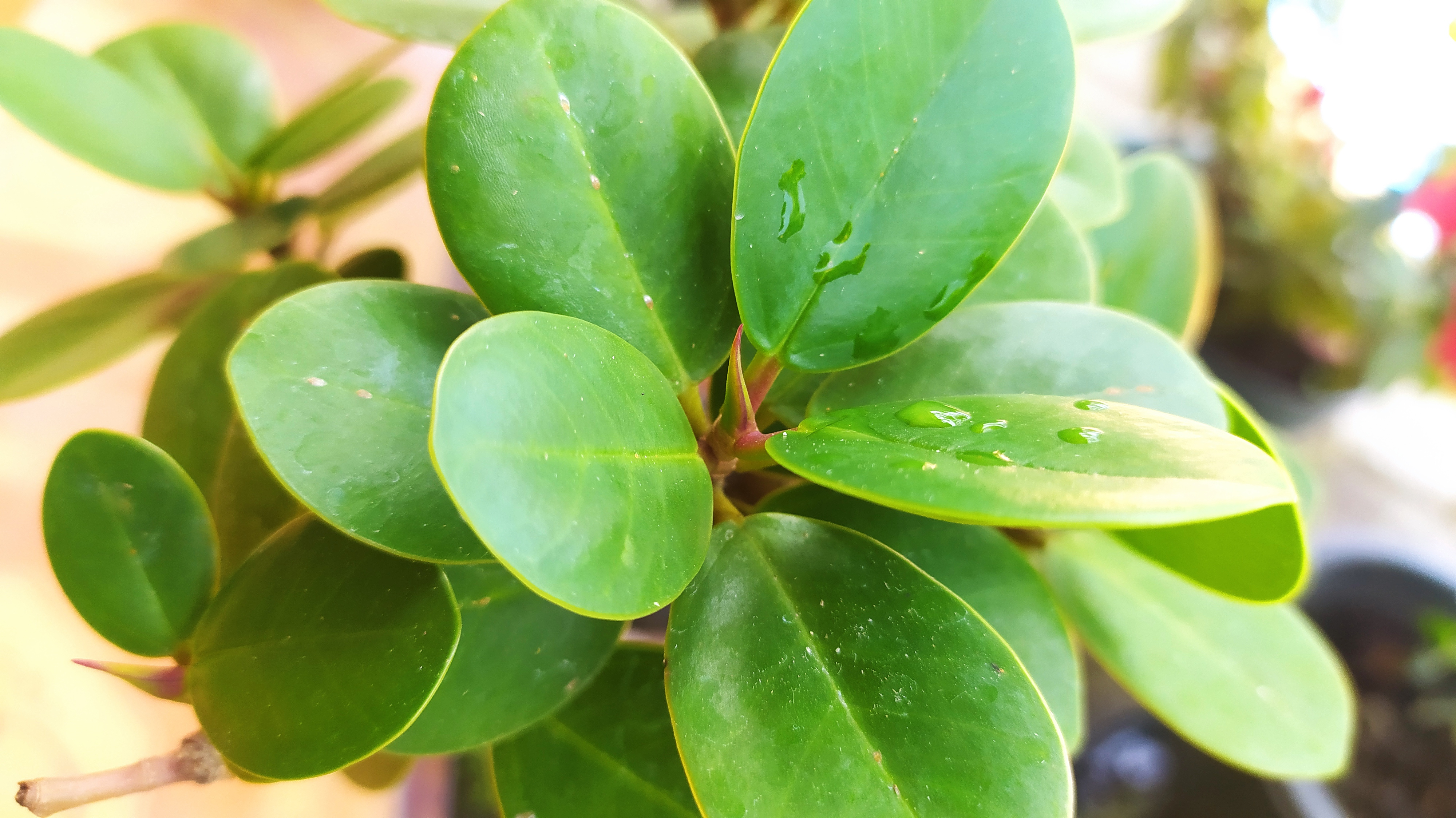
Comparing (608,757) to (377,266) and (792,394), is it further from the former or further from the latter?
(377,266)

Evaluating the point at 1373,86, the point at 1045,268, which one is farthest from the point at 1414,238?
the point at 1045,268

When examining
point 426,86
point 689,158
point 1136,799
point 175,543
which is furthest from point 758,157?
point 1136,799

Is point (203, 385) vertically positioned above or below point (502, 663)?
above

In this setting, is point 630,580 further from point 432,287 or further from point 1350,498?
point 1350,498

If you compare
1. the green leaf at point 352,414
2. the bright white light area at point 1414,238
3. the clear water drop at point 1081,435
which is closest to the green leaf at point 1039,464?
the clear water drop at point 1081,435

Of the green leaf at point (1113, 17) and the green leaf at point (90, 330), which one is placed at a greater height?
the green leaf at point (1113, 17)

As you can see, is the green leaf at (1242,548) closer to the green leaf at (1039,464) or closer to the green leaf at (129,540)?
the green leaf at (1039,464)

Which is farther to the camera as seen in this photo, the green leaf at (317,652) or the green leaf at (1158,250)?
the green leaf at (1158,250)
